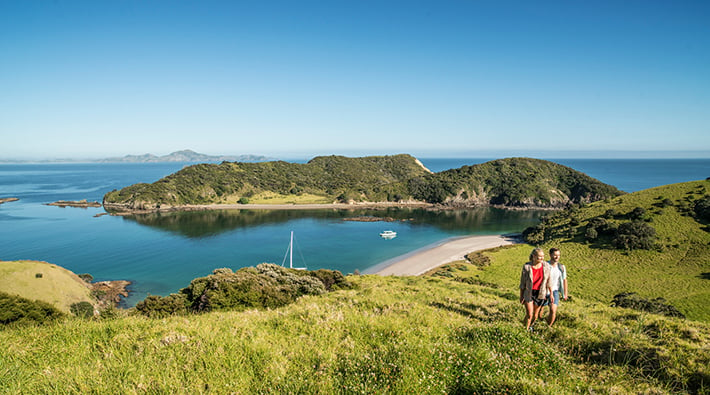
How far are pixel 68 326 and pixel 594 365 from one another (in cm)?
908

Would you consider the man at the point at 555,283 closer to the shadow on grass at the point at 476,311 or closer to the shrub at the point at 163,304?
the shadow on grass at the point at 476,311

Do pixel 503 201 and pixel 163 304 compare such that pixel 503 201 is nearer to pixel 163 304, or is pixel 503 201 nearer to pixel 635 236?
pixel 635 236

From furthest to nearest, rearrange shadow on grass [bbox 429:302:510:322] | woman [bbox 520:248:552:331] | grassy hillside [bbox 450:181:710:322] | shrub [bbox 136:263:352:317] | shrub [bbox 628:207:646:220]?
shrub [bbox 628:207:646:220]
grassy hillside [bbox 450:181:710:322]
shrub [bbox 136:263:352:317]
shadow on grass [bbox 429:302:510:322]
woman [bbox 520:248:552:331]

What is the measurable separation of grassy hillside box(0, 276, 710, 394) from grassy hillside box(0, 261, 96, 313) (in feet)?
134

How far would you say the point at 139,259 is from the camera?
195 ft

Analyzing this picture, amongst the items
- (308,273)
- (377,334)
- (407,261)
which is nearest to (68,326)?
(377,334)

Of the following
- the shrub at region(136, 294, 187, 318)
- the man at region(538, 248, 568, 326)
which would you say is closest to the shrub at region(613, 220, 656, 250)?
the man at region(538, 248, 568, 326)

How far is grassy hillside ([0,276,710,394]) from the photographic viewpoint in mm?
3715

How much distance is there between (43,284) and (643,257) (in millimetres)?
78305

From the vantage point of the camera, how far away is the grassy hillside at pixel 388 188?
125188mm

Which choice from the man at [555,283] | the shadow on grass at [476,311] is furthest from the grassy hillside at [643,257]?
the man at [555,283]

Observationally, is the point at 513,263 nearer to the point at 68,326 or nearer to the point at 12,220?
the point at 68,326

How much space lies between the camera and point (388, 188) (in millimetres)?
142375

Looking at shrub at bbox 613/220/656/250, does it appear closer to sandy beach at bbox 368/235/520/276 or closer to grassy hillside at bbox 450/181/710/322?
grassy hillside at bbox 450/181/710/322
